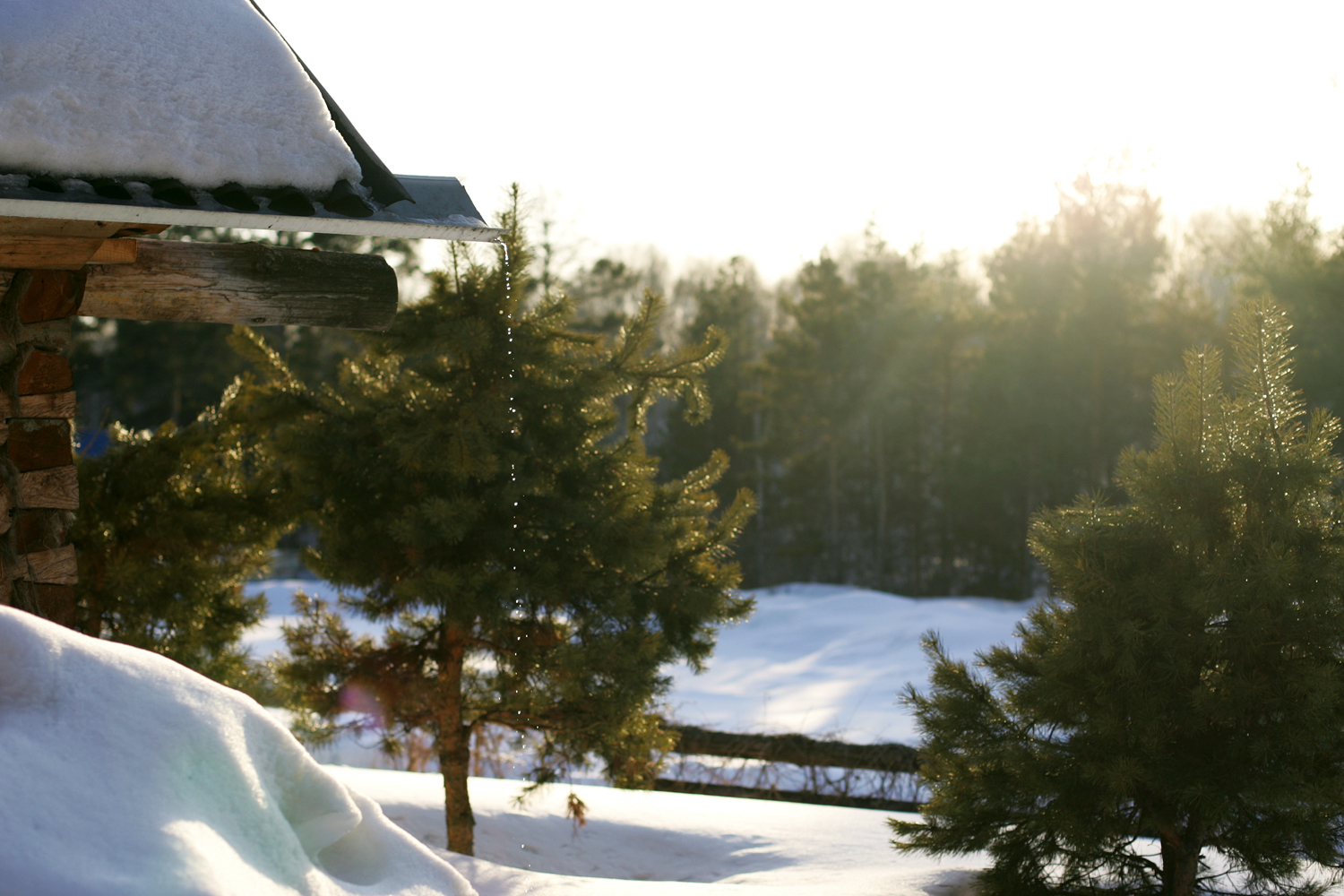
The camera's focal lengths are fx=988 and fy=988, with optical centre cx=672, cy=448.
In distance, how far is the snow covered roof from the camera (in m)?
2.85

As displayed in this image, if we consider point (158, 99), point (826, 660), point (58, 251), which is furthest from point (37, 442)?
point (826, 660)

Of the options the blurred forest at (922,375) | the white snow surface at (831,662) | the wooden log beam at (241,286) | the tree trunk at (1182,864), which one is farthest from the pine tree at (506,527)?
the blurred forest at (922,375)

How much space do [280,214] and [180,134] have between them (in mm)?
407

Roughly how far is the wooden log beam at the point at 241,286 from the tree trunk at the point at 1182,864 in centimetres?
416

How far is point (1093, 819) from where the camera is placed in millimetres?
4285

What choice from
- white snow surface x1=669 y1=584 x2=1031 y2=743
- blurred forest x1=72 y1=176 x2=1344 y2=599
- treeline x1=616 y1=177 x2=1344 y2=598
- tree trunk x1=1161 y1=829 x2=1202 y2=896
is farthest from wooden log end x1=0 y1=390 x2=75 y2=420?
treeline x1=616 y1=177 x2=1344 y2=598

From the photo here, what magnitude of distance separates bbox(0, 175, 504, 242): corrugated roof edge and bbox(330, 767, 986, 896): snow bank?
9.80 ft

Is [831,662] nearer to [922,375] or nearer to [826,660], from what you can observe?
[826,660]

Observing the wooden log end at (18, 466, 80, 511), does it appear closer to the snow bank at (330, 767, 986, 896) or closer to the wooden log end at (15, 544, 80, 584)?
the wooden log end at (15, 544, 80, 584)

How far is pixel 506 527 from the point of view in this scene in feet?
17.8

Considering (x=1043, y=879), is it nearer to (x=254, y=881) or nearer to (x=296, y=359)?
(x=254, y=881)

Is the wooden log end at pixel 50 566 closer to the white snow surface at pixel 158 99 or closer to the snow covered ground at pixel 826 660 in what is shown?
the white snow surface at pixel 158 99

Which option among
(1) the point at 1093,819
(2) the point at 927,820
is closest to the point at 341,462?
(2) the point at 927,820

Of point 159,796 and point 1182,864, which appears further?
point 1182,864
